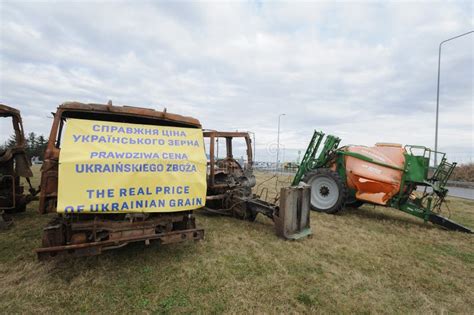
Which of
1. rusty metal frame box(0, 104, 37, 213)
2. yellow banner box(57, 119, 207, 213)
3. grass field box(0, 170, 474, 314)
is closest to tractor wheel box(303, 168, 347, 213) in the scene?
grass field box(0, 170, 474, 314)

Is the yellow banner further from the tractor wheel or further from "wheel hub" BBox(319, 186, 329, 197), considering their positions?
"wheel hub" BBox(319, 186, 329, 197)

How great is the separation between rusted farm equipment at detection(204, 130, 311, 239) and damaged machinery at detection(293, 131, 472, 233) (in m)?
2.49

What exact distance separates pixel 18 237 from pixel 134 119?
3.30m

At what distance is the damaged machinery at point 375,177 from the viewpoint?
23.3 ft

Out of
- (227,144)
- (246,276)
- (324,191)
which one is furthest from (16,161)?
(324,191)

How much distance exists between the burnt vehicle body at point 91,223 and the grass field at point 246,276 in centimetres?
47

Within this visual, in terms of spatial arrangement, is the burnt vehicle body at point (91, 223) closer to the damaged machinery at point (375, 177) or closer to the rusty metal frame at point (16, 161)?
the rusty metal frame at point (16, 161)

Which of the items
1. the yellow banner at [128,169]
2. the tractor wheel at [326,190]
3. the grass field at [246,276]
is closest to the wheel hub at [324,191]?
the tractor wheel at [326,190]

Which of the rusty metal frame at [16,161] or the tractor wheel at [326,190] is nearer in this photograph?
the rusty metal frame at [16,161]

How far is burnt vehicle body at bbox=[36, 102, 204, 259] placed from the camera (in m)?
3.37

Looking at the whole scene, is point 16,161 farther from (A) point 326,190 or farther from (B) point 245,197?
(A) point 326,190

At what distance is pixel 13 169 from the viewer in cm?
586

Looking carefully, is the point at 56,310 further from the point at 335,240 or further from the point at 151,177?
the point at 335,240

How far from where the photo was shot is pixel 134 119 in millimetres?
4352
